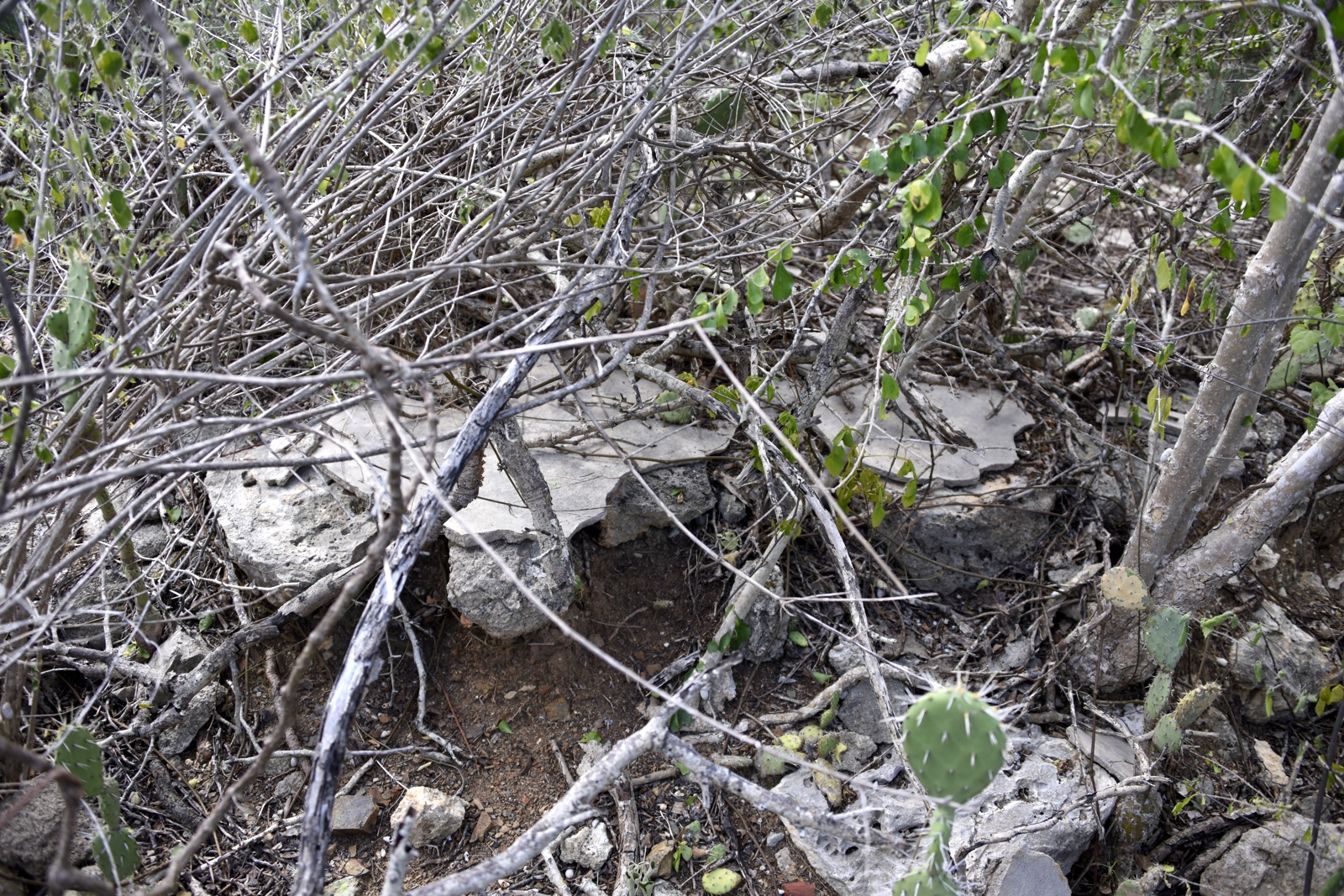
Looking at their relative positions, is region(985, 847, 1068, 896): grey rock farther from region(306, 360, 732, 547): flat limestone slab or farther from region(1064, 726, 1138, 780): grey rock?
region(306, 360, 732, 547): flat limestone slab

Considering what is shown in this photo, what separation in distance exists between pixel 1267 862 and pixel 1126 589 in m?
0.81

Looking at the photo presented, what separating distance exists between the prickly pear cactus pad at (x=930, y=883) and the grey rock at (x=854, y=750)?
966mm

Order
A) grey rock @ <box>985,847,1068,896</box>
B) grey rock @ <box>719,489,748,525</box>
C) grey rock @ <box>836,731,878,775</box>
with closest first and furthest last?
grey rock @ <box>985,847,1068,896</box> < grey rock @ <box>836,731,878,775</box> < grey rock @ <box>719,489,748,525</box>

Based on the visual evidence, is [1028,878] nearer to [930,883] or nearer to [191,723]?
[930,883]

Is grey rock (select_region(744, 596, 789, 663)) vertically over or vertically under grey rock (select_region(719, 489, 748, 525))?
under

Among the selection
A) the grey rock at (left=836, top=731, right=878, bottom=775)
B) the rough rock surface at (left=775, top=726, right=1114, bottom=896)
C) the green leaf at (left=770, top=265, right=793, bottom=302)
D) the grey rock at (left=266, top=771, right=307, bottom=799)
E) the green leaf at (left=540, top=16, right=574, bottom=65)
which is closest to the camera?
the green leaf at (left=770, top=265, right=793, bottom=302)

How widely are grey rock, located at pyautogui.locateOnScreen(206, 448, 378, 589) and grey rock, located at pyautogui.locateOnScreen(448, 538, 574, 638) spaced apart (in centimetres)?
33

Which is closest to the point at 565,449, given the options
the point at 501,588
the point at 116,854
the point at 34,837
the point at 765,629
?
the point at 501,588

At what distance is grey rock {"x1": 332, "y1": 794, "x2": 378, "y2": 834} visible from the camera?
2.38 metres

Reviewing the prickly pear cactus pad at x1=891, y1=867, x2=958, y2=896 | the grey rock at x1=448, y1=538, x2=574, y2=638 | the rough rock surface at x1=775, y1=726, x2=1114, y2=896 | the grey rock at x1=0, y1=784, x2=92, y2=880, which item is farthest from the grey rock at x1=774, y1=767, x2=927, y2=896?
the grey rock at x1=0, y1=784, x2=92, y2=880

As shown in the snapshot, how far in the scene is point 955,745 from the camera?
1319 mm

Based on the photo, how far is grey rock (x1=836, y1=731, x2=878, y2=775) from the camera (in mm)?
2598

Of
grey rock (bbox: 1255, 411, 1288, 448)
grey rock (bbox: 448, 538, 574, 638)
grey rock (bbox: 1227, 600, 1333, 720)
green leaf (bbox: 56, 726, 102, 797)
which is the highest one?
green leaf (bbox: 56, 726, 102, 797)

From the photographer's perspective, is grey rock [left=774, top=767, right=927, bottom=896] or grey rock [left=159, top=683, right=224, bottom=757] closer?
grey rock [left=774, top=767, right=927, bottom=896]
